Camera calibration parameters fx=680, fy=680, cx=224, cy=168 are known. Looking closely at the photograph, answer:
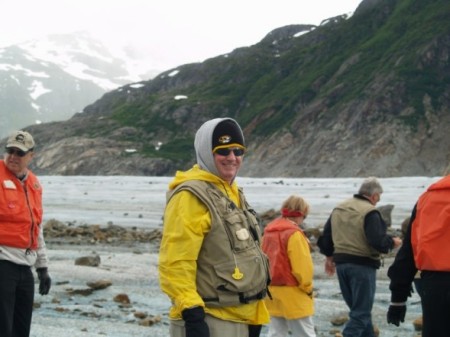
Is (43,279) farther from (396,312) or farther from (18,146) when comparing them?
(396,312)

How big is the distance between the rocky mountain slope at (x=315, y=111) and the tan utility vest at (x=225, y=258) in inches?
2534

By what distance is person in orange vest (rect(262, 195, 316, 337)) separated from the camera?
698 cm

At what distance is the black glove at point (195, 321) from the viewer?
3924 mm

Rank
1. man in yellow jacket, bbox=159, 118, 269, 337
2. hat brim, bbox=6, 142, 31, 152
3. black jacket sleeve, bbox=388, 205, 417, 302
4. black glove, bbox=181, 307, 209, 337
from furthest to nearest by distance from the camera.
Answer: hat brim, bbox=6, 142, 31, 152, black jacket sleeve, bbox=388, 205, 417, 302, man in yellow jacket, bbox=159, 118, 269, 337, black glove, bbox=181, 307, 209, 337

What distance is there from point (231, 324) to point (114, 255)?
1499cm

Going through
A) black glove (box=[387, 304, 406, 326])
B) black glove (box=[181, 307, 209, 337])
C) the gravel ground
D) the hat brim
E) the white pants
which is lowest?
the gravel ground

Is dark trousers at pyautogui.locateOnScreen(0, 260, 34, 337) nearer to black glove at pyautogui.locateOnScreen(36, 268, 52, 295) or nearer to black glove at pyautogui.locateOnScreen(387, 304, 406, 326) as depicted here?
black glove at pyautogui.locateOnScreen(36, 268, 52, 295)

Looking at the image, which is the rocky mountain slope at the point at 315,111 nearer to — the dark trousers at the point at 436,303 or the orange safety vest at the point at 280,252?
the orange safety vest at the point at 280,252

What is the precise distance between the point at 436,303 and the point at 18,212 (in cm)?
363

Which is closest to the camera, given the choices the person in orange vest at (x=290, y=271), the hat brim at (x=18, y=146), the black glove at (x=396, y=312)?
the black glove at (x=396, y=312)

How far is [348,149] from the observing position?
8356 centimetres

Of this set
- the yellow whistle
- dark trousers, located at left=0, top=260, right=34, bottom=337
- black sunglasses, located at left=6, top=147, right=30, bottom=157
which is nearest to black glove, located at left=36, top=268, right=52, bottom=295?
dark trousers, located at left=0, top=260, right=34, bottom=337

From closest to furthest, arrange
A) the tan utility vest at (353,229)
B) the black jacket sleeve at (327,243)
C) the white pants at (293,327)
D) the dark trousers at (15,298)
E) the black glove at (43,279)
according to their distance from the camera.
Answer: the dark trousers at (15,298), the black glove at (43,279), the white pants at (293,327), the tan utility vest at (353,229), the black jacket sleeve at (327,243)

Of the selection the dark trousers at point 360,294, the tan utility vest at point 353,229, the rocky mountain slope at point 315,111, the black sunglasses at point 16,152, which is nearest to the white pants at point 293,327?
the dark trousers at point 360,294
